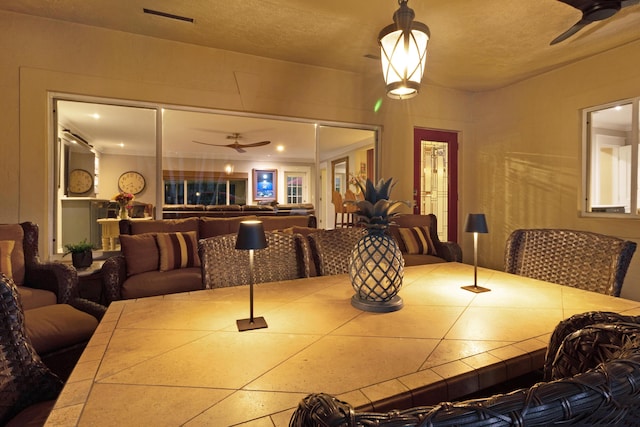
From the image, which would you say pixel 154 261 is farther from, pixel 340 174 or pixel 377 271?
pixel 340 174

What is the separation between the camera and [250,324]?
3.43ft

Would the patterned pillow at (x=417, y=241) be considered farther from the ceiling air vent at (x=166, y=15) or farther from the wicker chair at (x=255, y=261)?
the ceiling air vent at (x=166, y=15)

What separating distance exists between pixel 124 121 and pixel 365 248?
3941 millimetres

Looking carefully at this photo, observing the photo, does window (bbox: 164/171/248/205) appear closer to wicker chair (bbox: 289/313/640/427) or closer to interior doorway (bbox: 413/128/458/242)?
interior doorway (bbox: 413/128/458/242)

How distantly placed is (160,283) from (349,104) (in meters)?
3.06

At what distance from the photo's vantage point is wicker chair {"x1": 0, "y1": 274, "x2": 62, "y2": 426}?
33.3 inches

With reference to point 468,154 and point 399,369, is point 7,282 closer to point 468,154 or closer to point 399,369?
point 399,369

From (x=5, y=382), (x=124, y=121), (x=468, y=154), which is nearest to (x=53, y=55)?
(x=124, y=121)

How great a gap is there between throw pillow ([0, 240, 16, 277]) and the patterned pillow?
3616mm

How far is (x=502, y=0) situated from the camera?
265 cm

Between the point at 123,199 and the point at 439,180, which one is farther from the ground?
the point at 439,180

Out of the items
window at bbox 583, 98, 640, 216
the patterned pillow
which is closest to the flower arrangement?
the patterned pillow

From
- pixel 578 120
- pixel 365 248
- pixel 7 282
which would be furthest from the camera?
pixel 578 120

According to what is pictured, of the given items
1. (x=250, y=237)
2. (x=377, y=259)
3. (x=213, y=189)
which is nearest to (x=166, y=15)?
(x=250, y=237)
